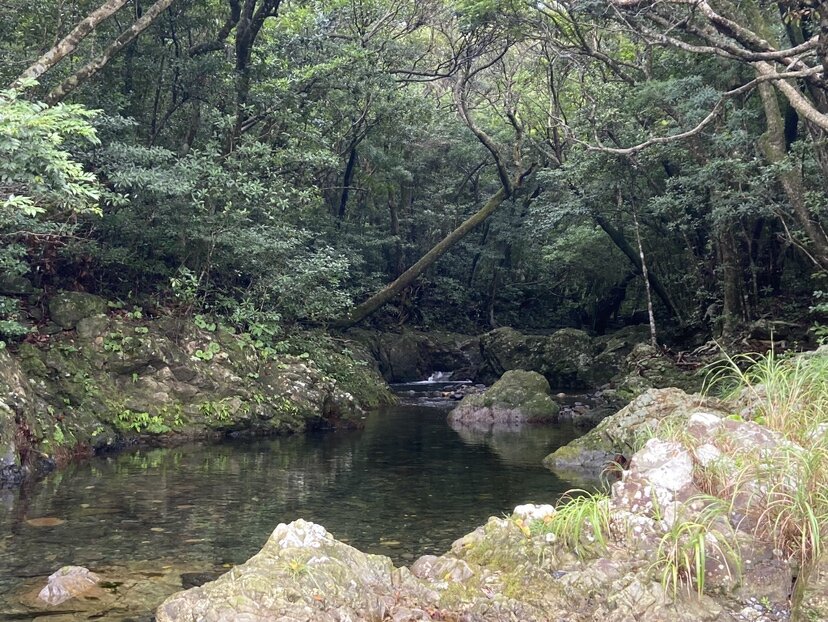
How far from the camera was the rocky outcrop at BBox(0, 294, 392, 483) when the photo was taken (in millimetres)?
11008

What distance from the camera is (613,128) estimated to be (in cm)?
1900

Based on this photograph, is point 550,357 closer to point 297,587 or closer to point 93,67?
point 93,67

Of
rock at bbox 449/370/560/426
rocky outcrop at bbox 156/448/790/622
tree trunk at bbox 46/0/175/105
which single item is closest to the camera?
rocky outcrop at bbox 156/448/790/622

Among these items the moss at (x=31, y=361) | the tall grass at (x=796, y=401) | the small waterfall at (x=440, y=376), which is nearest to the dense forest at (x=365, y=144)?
the moss at (x=31, y=361)

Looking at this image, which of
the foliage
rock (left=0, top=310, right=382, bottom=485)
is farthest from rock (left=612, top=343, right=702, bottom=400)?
the foliage

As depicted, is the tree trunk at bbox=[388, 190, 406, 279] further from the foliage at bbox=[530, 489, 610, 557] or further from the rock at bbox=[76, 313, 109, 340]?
the foliage at bbox=[530, 489, 610, 557]

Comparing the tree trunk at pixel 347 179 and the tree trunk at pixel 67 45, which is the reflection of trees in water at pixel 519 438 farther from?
the tree trunk at pixel 347 179

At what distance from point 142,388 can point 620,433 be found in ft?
27.5

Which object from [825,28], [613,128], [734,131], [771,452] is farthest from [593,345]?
[771,452]

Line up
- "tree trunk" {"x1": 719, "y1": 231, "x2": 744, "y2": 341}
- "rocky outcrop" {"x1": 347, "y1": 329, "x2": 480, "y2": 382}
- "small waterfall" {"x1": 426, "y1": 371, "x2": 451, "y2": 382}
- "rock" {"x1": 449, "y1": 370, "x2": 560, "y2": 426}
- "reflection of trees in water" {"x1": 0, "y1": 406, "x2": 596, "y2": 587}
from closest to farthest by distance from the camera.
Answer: "reflection of trees in water" {"x1": 0, "y1": 406, "x2": 596, "y2": 587} < "rock" {"x1": 449, "y1": 370, "x2": 560, "y2": 426} < "tree trunk" {"x1": 719, "y1": 231, "x2": 744, "y2": 341} < "rocky outcrop" {"x1": 347, "y1": 329, "x2": 480, "y2": 382} < "small waterfall" {"x1": 426, "y1": 371, "x2": 451, "y2": 382}

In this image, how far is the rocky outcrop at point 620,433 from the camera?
10.1 metres

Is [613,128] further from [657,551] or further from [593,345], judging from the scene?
[657,551]

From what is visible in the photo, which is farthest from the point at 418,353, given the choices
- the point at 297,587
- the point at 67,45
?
the point at 297,587

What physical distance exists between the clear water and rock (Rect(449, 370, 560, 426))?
8.90ft
